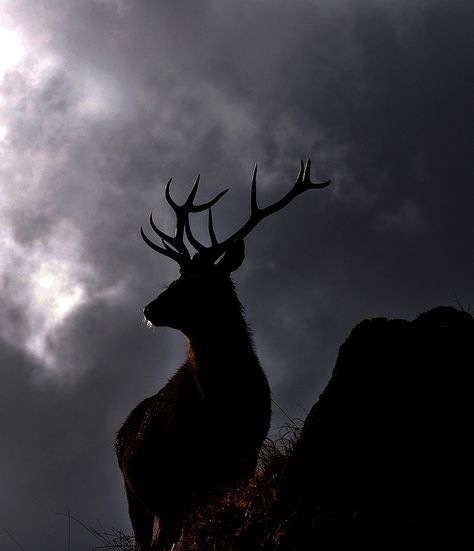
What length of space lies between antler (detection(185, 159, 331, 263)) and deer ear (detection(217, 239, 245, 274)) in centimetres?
13

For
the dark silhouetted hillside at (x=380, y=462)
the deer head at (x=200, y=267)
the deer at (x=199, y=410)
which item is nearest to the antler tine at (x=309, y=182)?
the deer head at (x=200, y=267)

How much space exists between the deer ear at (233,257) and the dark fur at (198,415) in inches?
6.4

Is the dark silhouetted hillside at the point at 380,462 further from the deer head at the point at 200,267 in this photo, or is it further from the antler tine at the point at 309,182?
the antler tine at the point at 309,182

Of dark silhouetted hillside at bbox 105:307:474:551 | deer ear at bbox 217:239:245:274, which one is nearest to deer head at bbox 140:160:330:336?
deer ear at bbox 217:239:245:274

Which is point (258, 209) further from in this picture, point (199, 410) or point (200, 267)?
point (199, 410)

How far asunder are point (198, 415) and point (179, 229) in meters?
3.27

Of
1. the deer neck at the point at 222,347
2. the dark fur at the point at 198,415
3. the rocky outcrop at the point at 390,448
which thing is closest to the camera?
the rocky outcrop at the point at 390,448

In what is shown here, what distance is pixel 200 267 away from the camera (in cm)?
754

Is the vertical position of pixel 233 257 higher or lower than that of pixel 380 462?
higher

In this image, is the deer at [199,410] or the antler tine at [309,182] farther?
the antler tine at [309,182]

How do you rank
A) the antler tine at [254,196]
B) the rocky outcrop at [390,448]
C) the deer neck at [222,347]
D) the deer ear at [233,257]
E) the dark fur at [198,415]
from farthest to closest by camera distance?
the antler tine at [254,196]
the deer ear at [233,257]
the deer neck at [222,347]
the dark fur at [198,415]
the rocky outcrop at [390,448]

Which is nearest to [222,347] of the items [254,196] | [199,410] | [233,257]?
[199,410]

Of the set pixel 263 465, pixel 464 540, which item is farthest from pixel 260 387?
pixel 464 540

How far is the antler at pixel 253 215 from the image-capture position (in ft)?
25.7
